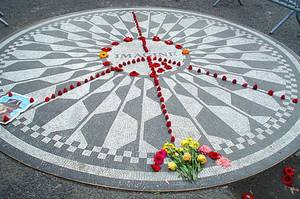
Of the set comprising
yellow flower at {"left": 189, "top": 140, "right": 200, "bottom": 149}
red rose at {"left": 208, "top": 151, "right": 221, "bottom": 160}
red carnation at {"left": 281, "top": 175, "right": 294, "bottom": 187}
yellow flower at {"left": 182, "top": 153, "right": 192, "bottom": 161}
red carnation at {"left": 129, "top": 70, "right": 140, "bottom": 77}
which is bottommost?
red carnation at {"left": 281, "top": 175, "right": 294, "bottom": 187}

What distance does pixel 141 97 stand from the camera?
5.18 metres

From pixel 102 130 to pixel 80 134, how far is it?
11.9 inches

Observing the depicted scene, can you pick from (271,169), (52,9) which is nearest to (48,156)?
(271,169)

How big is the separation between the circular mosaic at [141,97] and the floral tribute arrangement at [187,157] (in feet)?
0.31

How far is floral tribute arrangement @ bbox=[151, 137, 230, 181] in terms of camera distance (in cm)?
386

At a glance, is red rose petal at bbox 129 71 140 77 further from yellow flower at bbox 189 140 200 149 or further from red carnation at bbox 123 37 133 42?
yellow flower at bbox 189 140 200 149

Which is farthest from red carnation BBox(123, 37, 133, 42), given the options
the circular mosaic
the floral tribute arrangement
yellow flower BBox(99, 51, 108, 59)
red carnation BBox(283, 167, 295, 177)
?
red carnation BBox(283, 167, 295, 177)

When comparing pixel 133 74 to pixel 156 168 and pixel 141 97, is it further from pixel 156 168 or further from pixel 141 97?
pixel 156 168

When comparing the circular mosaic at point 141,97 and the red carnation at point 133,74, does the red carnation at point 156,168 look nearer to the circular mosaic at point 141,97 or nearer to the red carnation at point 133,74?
the circular mosaic at point 141,97

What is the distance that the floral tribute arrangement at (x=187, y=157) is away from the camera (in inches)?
152

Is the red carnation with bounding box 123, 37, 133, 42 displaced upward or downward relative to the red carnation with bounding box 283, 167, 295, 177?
upward

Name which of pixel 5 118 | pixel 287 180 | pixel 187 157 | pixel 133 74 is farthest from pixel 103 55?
pixel 287 180

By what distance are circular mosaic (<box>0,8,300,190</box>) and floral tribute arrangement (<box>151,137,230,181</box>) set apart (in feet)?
0.31

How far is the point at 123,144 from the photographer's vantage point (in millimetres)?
4238
